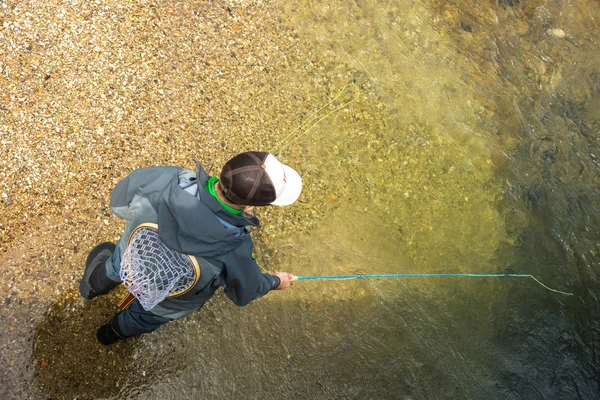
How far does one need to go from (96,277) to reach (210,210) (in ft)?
4.31

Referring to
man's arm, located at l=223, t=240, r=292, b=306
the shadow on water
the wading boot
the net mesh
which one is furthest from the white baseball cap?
the shadow on water

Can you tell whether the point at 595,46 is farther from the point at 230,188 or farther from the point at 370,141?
the point at 230,188

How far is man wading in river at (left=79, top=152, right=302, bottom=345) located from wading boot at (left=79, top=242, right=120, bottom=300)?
0.53 meters

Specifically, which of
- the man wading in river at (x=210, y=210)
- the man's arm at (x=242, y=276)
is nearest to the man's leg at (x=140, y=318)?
the man wading in river at (x=210, y=210)

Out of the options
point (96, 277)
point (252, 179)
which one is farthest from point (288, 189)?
point (96, 277)

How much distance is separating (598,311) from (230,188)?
4.35m

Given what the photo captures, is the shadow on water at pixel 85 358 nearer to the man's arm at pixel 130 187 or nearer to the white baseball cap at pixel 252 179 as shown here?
the man's arm at pixel 130 187

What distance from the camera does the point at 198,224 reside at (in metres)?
2.07

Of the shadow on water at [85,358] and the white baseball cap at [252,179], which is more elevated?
the white baseball cap at [252,179]

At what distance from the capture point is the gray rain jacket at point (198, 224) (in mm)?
2086

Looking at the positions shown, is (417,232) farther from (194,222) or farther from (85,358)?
(85,358)

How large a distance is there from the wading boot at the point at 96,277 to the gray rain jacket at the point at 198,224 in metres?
0.59

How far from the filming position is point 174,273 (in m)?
2.19

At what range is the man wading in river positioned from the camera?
208 cm
